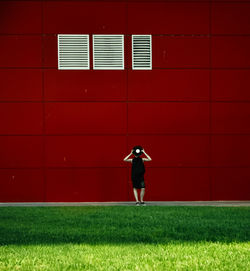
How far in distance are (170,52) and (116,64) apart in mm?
1930

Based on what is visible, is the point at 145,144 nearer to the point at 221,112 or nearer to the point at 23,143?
the point at 221,112

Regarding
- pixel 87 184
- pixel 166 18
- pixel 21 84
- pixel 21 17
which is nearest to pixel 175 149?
pixel 87 184

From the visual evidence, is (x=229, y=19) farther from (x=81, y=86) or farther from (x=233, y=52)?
(x=81, y=86)

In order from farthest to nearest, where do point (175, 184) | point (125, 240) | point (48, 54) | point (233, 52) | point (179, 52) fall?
point (233, 52), point (179, 52), point (175, 184), point (48, 54), point (125, 240)

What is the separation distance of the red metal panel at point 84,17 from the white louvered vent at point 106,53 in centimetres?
25

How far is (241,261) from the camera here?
7.54 metres

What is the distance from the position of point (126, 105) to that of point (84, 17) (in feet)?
11.1

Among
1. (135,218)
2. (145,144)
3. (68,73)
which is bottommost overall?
(135,218)

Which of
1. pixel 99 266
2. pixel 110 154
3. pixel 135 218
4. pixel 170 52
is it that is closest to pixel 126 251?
pixel 99 266

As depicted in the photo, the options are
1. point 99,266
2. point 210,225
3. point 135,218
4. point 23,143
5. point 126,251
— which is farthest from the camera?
point 23,143

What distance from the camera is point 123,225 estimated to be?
11.3 meters

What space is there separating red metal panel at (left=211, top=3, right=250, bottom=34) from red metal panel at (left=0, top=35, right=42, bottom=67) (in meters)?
6.18

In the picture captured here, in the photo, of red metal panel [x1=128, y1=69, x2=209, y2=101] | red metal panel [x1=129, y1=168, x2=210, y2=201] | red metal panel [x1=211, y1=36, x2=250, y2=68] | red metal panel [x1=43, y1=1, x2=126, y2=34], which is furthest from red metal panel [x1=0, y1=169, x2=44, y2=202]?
red metal panel [x1=211, y1=36, x2=250, y2=68]

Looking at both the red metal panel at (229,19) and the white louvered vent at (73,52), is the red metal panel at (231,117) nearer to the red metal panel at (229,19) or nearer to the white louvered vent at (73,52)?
the red metal panel at (229,19)
